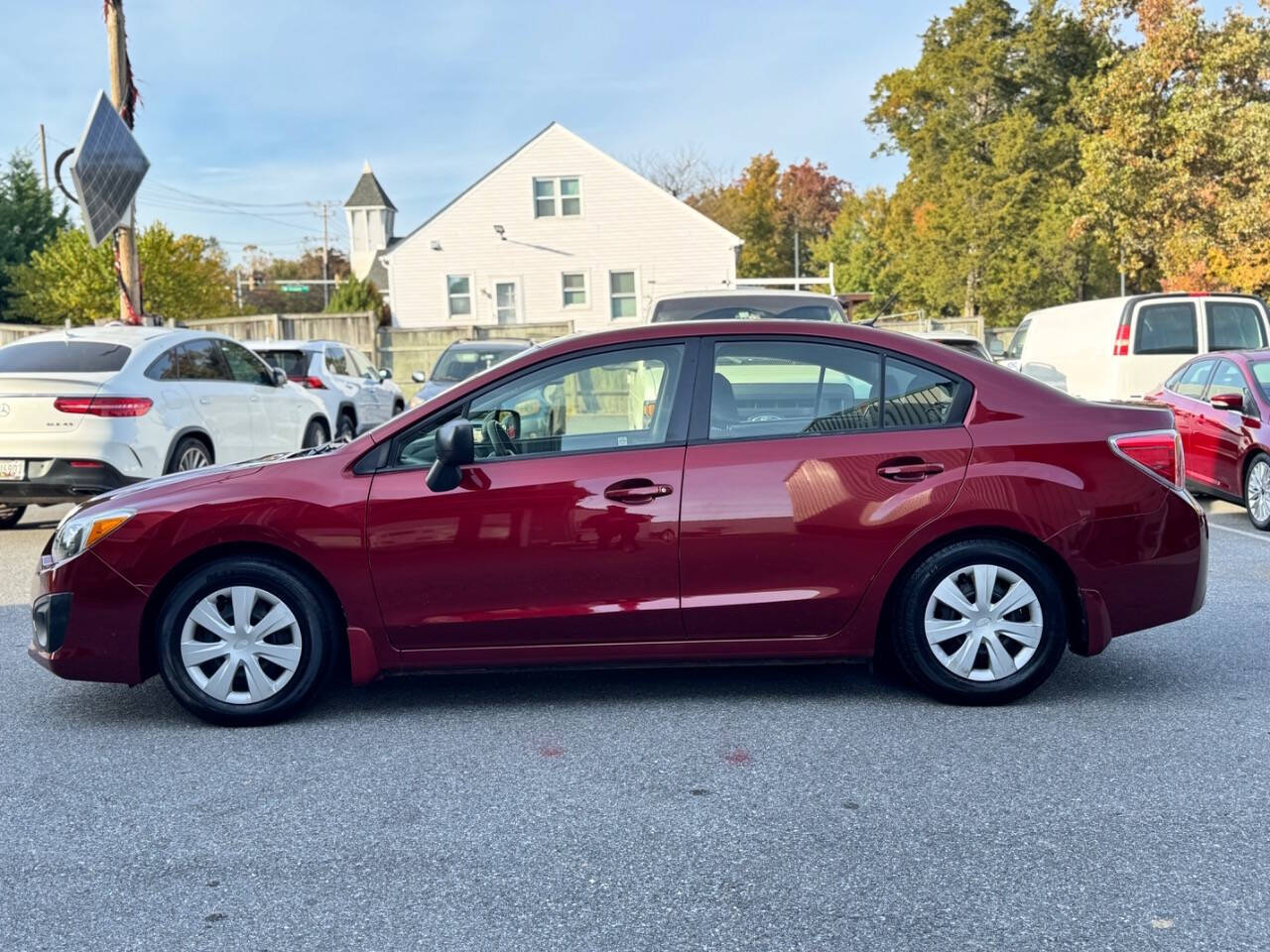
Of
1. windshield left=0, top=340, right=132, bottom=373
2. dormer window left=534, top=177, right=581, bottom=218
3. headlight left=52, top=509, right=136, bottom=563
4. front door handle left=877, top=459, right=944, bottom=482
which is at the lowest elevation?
headlight left=52, top=509, right=136, bottom=563

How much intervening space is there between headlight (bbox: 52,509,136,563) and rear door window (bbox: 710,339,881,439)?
242 centimetres

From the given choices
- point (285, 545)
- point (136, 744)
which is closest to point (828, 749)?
point (285, 545)

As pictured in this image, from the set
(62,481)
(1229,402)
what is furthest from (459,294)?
(1229,402)

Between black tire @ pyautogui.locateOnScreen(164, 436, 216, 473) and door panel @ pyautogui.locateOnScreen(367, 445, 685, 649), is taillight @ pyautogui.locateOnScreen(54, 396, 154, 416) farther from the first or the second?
door panel @ pyautogui.locateOnScreen(367, 445, 685, 649)

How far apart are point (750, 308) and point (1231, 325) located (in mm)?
7381

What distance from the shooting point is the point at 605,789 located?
4.03m

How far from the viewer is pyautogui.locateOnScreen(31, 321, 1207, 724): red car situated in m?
4.70

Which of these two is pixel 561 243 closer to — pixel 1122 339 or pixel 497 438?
pixel 1122 339

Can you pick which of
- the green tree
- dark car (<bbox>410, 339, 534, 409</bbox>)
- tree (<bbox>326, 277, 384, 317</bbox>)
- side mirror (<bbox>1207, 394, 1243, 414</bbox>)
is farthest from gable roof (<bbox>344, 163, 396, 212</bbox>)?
side mirror (<bbox>1207, 394, 1243, 414</bbox>)

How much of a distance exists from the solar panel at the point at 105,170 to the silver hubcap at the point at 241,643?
10495 millimetres

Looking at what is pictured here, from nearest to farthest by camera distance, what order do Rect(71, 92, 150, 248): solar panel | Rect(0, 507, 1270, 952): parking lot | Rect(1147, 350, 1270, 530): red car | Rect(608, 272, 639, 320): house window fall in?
Rect(0, 507, 1270, 952): parking lot → Rect(1147, 350, 1270, 530): red car → Rect(71, 92, 150, 248): solar panel → Rect(608, 272, 639, 320): house window

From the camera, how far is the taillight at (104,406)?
895cm

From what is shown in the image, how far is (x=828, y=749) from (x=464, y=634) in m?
1.49

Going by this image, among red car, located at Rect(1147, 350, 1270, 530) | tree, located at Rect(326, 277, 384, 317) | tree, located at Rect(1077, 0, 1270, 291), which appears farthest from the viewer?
tree, located at Rect(326, 277, 384, 317)
